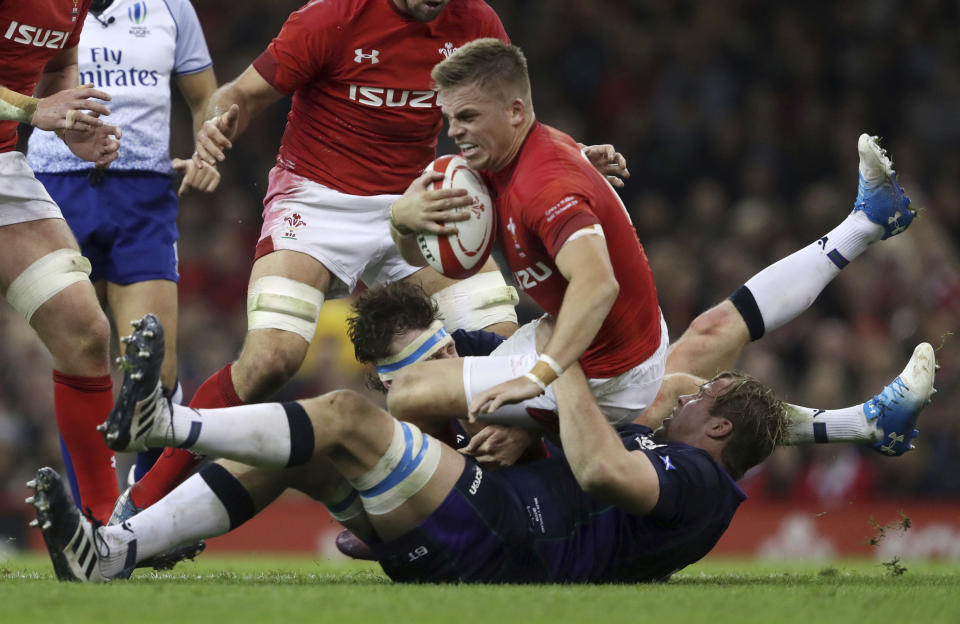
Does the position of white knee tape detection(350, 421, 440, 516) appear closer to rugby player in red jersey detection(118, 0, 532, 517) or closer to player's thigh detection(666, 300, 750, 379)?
rugby player in red jersey detection(118, 0, 532, 517)

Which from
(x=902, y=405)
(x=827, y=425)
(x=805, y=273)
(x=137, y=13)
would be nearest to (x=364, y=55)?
(x=137, y=13)

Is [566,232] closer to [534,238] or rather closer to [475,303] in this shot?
[534,238]

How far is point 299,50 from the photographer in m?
6.04

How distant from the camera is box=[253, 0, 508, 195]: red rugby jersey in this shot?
6.09m

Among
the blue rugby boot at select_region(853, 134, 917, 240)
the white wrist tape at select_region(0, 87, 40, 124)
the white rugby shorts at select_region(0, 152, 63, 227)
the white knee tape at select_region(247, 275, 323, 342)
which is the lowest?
the white knee tape at select_region(247, 275, 323, 342)

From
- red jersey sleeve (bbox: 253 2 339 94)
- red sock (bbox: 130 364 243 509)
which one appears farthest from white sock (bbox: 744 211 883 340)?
red sock (bbox: 130 364 243 509)

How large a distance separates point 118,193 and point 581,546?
346cm

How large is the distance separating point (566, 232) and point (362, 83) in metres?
2.06

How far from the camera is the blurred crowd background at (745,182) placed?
10.4 m

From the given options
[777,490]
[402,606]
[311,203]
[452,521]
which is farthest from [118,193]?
[777,490]

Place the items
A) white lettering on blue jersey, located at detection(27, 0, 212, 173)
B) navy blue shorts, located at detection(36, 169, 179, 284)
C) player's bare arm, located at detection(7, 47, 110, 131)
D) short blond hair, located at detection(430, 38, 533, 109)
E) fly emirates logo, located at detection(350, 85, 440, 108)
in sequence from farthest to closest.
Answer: white lettering on blue jersey, located at detection(27, 0, 212, 173), navy blue shorts, located at detection(36, 169, 179, 284), fly emirates logo, located at detection(350, 85, 440, 108), player's bare arm, located at detection(7, 47, 110, 131), short blond hair, located at detection(430, 38, 533, 109)

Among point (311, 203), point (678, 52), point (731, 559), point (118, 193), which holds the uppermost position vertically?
point (311, 203)

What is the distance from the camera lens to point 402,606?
3896 millimetres

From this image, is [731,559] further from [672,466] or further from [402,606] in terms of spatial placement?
→ [402,606]
